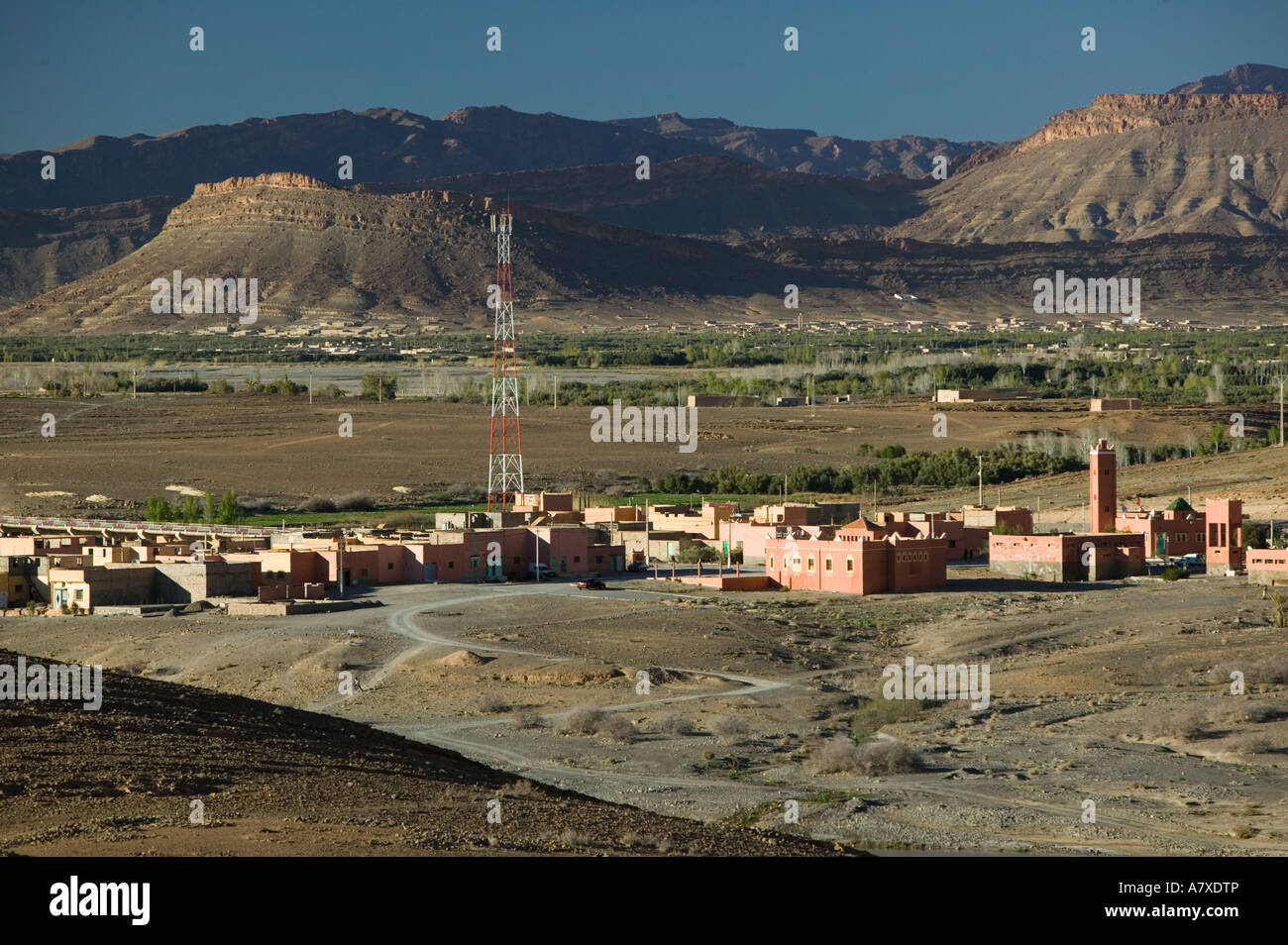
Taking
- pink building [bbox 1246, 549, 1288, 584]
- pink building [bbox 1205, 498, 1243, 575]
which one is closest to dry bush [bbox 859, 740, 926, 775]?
pink building [bbox 1246, 549, 1288, 584]

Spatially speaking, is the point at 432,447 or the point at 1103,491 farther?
the point at 432,447

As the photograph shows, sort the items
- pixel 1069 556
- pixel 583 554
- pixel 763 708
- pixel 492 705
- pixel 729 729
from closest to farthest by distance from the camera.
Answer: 1. pixel 729 729
2. pixel 763 708
3. pixel 492 705
4. pixel 1069 556
5. pixel 583 554

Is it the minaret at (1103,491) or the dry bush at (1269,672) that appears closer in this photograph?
the dry bush at (1269,672)

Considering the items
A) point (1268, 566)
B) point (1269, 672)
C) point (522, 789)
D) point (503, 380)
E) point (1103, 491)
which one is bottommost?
point (1269, 672)

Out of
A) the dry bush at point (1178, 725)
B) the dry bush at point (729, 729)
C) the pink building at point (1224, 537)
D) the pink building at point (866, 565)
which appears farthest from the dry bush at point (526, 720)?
the pink building at point (1224, 537)

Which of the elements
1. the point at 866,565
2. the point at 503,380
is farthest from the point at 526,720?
the point at 503,380

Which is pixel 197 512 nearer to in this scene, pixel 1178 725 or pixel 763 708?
pixel 763 708

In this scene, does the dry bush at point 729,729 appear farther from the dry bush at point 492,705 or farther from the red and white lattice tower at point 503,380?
the red and white lattice tower at point 503,380
